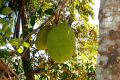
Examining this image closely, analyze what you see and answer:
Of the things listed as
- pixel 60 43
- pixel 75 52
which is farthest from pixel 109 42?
pixel 75 52

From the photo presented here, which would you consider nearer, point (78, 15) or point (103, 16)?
point (103, 16)

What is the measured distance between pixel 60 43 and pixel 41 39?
0.16 metres

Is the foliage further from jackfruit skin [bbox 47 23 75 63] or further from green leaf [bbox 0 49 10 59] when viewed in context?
jackfruit skin [bbox 47 23 75 63]

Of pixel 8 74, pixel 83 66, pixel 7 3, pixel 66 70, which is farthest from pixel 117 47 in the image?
pixel 83 66

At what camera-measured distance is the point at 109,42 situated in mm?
1123

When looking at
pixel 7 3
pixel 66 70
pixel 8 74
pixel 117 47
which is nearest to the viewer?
pixel 117 47

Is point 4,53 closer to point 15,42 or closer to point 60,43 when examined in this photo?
point 15,42

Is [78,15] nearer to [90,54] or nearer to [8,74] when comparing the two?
[90,54]

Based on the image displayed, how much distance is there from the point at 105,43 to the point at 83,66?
120 inches

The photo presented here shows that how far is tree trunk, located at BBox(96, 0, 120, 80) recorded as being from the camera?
3.54ft

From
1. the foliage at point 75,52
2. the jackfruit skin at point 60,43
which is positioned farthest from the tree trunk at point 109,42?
the foliage at point 75,52

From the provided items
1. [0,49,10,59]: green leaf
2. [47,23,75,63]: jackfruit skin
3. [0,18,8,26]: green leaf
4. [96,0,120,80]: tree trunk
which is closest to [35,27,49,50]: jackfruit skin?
[47,23,75,63]: jackfruit skin

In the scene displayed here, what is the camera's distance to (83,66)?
4160 millimetres

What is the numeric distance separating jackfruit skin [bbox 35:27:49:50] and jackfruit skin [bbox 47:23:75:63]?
0.08 meters
